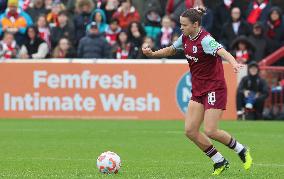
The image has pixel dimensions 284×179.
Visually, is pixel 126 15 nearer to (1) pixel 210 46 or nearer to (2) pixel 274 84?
(2) pixel 274 84

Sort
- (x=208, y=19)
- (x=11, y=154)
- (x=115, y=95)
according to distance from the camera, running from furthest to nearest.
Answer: (x=208, y=19), (x=115, y=95), (x=11, y=154)

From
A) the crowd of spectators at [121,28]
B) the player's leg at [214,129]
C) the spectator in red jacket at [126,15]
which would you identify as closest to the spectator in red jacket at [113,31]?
the crowd of spectators at [121,28]

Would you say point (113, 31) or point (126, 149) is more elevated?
point (113, 31)

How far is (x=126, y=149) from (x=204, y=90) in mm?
3961

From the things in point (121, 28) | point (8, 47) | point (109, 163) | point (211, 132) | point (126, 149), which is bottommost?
point (126, 149)

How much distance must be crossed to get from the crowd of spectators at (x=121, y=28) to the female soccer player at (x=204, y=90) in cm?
1181

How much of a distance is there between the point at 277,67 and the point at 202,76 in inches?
463

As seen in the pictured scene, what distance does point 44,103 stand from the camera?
23.0 metres

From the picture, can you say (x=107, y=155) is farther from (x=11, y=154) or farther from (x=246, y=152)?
(x=11, y=154)

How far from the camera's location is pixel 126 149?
50.8ft

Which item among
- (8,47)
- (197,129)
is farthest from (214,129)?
(8,47)

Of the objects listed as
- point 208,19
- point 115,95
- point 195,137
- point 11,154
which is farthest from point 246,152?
point 208,19

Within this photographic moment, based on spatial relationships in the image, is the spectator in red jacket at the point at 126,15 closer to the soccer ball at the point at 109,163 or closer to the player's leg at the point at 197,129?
the player's leg at the point at 197,129

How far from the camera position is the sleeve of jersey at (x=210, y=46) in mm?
11484
